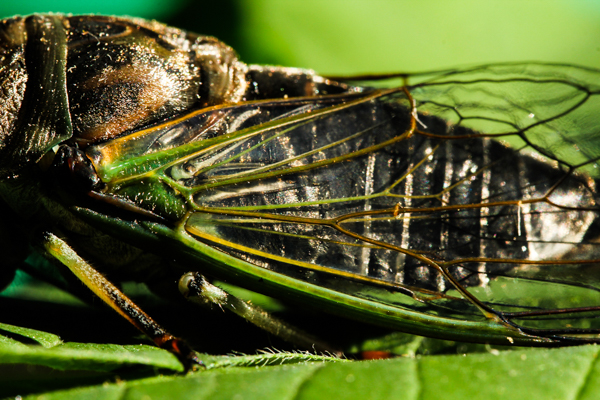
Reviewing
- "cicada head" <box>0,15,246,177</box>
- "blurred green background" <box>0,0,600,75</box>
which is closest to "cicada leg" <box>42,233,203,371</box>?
"cicada head" <box>0,15,246,177</box>

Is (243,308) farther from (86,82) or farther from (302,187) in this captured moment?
(86,82)

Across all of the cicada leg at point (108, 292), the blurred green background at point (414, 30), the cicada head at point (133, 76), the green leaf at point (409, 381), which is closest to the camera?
the green leaf at point (409, 381)

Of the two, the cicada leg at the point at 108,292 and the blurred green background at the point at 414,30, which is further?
the blurred green background at the point at 414,30

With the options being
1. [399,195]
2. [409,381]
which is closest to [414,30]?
[399,195]

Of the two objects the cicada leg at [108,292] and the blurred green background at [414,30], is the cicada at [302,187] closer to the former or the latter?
the cicada leg at [108,292]

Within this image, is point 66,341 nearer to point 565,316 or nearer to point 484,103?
point 565,316

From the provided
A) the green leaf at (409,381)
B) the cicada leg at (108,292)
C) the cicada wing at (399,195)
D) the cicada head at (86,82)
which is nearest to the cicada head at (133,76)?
the cicada head at (86,82)

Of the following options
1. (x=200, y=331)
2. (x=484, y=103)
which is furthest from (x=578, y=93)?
(x=200, y=331)
